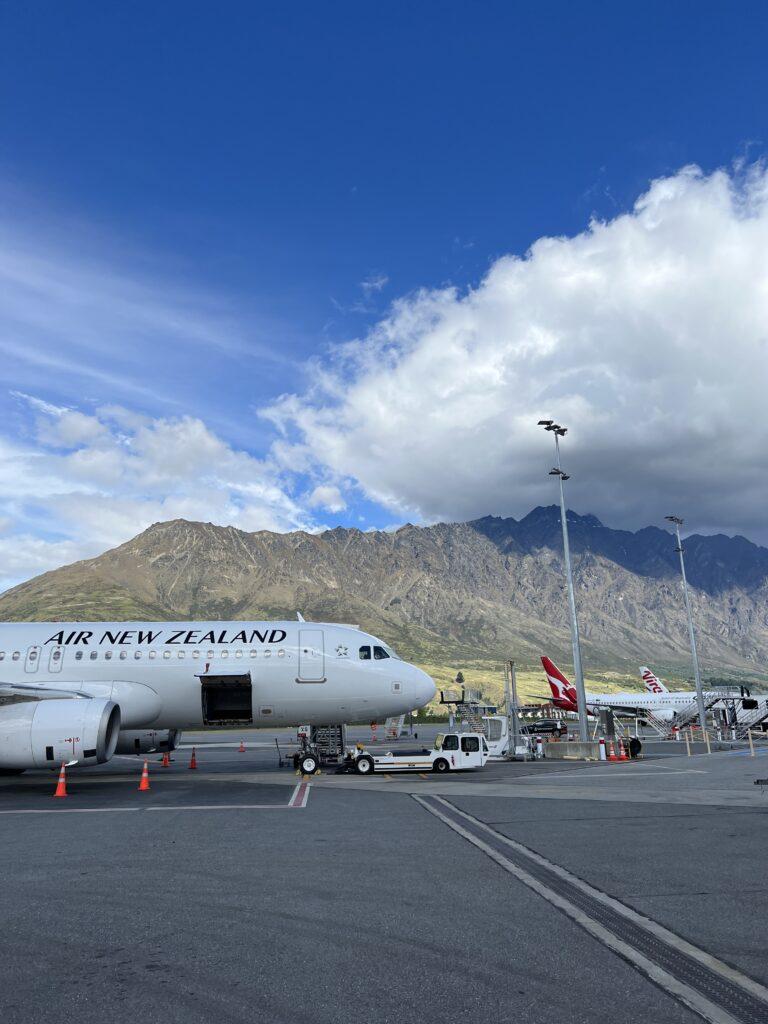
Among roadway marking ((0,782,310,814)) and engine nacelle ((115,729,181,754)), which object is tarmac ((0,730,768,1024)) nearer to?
roadway marking ((0,782,310,814))

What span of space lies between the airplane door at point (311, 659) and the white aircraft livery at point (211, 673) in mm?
35

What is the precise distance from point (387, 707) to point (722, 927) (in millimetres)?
18381

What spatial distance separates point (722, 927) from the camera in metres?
6.55

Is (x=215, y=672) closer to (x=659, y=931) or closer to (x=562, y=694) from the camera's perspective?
(x=659, y=931)

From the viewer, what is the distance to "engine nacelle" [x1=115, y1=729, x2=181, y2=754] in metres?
25.0

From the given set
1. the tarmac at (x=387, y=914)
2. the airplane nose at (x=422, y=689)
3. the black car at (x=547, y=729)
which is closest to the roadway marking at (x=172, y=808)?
the tarmac at (x=387, y=914)

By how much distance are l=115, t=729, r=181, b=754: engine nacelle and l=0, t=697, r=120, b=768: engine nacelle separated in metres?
5.39

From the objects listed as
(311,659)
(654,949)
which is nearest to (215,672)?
(311,659)

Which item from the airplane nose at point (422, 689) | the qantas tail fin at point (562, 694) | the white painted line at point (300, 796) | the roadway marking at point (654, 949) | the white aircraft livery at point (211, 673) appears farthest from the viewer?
the qantas tail fin at point (562, 694)

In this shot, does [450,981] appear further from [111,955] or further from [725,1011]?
[111,955]

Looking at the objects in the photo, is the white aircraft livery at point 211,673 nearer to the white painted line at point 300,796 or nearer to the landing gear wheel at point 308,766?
the landing gear wheel at point 308,766

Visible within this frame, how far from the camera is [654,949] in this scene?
5.92m

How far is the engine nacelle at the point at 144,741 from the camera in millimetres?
24969

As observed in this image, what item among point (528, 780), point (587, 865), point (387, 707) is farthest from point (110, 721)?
point (587, 865)
